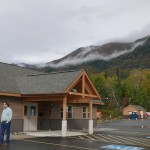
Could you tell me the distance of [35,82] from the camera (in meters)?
24.6

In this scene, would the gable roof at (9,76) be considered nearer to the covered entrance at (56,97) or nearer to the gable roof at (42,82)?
the gable roof at (42,82)

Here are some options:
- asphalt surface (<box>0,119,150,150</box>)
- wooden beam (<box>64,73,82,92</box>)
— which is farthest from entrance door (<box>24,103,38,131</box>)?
asphalt surface (<box>0,119,150,150</box>)

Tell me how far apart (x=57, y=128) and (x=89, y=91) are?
164 inches

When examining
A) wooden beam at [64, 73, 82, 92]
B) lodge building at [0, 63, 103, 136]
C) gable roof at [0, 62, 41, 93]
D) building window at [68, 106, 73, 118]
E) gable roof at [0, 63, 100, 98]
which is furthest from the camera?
building window at [68, 106, 73, 118]

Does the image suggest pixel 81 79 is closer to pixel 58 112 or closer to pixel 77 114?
pixel 58 112

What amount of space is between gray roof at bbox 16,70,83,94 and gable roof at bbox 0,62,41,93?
19.8 inches

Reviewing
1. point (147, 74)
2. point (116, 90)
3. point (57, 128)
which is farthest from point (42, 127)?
point (147, 74)

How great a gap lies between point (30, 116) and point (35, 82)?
2823mm

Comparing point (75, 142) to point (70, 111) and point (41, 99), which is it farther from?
point (70, 111)

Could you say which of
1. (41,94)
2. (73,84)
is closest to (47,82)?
(41,94)

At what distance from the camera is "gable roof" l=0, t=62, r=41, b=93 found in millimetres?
22881

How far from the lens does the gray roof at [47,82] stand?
22.7 meters

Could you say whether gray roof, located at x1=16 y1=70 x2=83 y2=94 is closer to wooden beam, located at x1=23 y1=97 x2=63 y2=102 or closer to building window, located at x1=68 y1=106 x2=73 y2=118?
wooden beam, located at x1=23 y1=97 x2=63 y2=102

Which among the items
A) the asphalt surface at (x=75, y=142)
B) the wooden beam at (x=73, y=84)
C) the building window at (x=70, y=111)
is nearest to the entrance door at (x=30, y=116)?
the wooden beam at (x=73, y=84)
